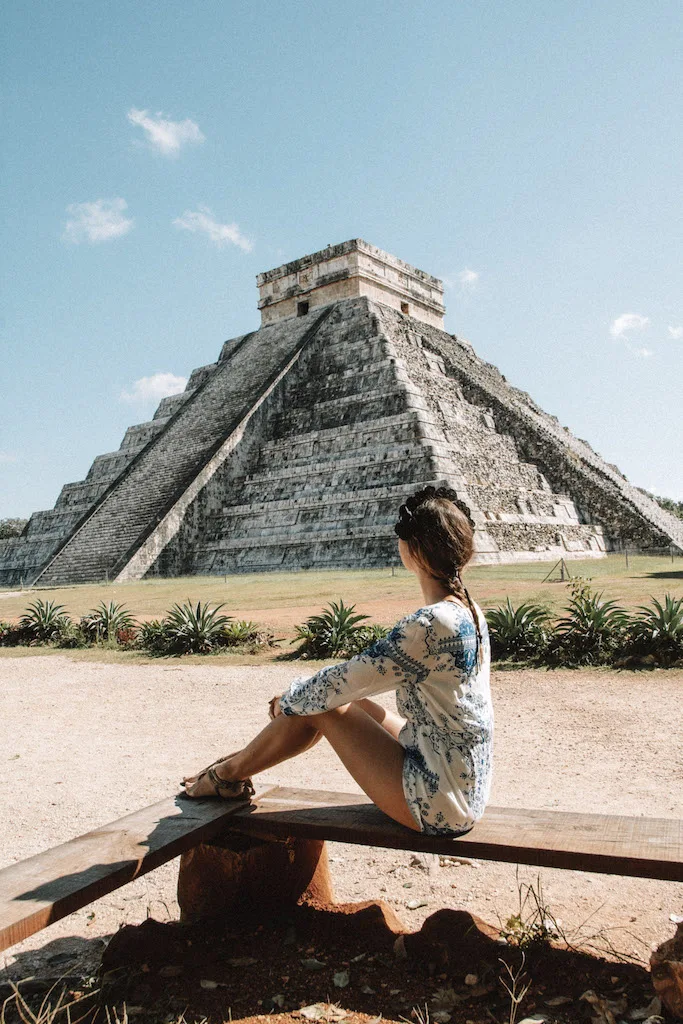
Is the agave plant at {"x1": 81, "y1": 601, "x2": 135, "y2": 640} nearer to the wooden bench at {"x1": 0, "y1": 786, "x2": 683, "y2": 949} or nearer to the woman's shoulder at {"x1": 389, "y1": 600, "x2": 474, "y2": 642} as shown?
the wooden bench at {"x1": 0, "y1": 786, "x2": 683, "y2": 949}

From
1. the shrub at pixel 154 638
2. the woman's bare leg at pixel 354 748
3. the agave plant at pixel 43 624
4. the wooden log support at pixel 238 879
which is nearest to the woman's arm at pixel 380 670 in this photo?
the woman's bare leg at pixel 354 748

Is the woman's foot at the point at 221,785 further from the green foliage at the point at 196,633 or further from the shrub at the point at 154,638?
the shrub at the point at 154,638

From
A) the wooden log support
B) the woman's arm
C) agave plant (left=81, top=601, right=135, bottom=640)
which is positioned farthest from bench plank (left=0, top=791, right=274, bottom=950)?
agave plant (left=81, top=601, right=135, bottom=640)

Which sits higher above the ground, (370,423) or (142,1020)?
(370,423)

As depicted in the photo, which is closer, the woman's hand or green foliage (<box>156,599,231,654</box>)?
the woman's hand

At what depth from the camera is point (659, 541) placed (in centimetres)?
2161

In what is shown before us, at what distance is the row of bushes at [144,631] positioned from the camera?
9.94m

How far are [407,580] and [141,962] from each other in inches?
468

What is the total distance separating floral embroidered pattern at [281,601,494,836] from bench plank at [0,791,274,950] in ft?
1.88

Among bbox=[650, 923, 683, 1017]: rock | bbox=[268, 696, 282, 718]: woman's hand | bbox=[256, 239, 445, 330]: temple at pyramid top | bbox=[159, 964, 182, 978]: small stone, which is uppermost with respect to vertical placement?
bbox=[256, 239, 445, 330]: temple at pyramid top

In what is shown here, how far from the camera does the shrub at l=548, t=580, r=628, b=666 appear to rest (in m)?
7.76

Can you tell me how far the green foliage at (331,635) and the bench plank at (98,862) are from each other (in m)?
5.84

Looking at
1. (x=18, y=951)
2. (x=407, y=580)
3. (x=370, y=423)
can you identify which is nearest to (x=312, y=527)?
(x=370, y=423)

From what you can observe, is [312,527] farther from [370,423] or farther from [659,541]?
[659,541]
